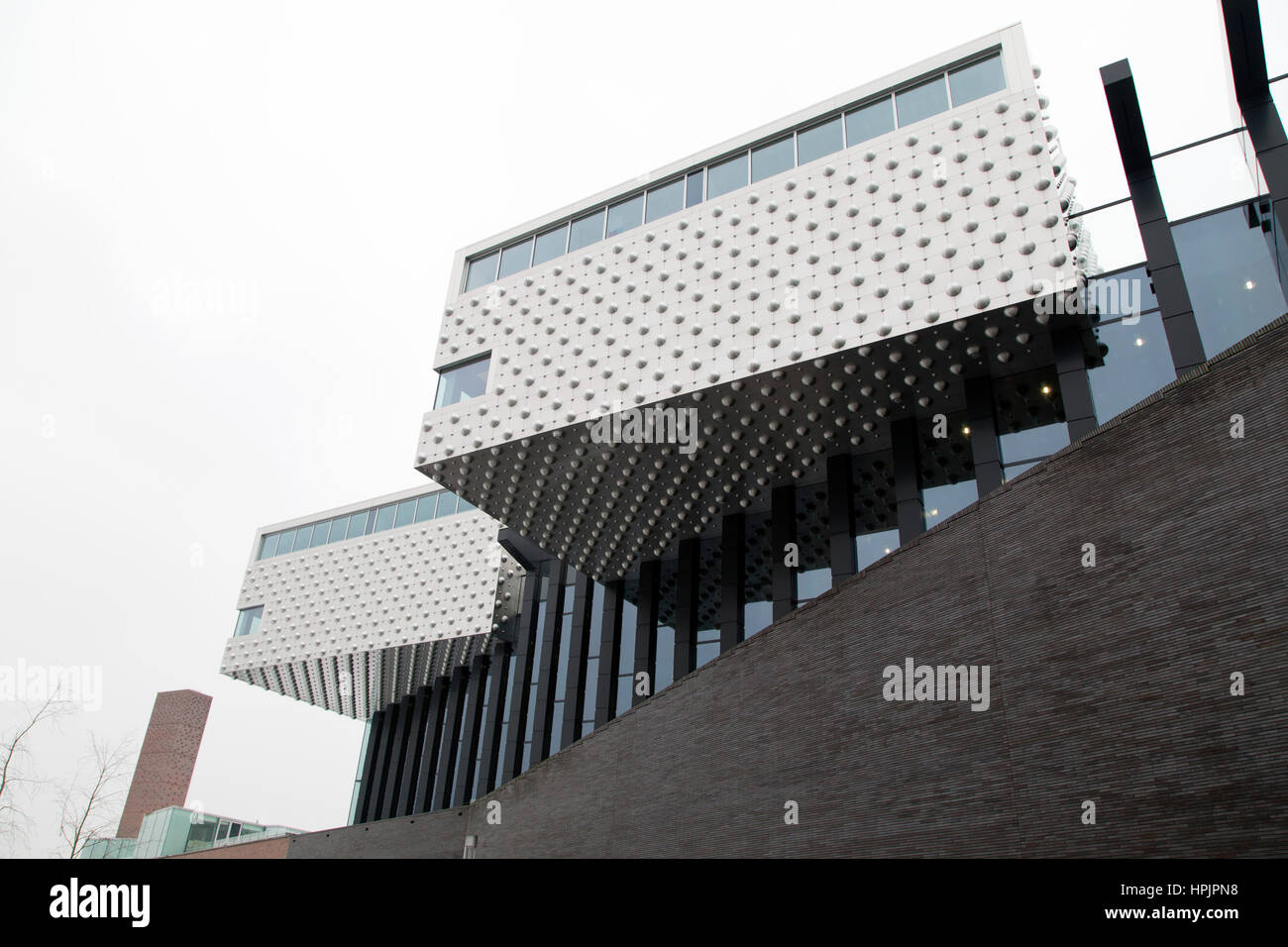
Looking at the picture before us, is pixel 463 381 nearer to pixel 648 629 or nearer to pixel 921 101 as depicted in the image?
pixel 648 629

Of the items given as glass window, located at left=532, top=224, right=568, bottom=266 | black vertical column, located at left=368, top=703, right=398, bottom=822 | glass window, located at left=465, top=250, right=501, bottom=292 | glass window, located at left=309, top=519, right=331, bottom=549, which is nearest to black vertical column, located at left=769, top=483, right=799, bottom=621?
glass window, located at left=532, top=224, right=568, bottom=266

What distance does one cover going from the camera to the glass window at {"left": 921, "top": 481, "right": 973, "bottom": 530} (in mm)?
20047

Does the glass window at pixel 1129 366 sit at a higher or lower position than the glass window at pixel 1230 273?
lower

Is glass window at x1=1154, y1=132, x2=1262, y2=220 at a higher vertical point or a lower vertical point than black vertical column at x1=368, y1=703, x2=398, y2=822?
higher

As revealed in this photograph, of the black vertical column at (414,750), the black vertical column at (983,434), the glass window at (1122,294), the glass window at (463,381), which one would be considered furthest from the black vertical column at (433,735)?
the glass window at (1122,294)

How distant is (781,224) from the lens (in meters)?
20.7

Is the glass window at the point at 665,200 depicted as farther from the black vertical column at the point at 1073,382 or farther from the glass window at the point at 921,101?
the black vertical column at the point at 1073,382

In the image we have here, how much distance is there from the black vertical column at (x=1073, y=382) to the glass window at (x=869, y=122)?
245 inches

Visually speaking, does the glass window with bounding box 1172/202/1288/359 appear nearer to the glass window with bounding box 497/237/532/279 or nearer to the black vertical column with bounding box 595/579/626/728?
the glass window with bounding box 497/237/532/279

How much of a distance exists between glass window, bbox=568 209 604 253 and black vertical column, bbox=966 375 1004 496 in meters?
11.1

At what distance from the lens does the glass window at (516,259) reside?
86.2 ft

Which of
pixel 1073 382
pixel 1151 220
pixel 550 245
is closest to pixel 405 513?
pixel 550 245

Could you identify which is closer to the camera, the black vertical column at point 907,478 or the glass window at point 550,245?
the black vertical column at point 907,478
